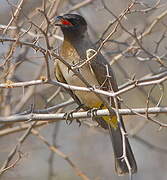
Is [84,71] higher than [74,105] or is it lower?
lower

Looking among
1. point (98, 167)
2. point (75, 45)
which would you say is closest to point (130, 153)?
point (75, 45)

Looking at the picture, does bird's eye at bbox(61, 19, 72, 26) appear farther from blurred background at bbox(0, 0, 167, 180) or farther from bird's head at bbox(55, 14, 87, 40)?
blurred background at bbox(0, 0, 167, 180)

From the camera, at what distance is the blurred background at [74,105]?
6066 mm

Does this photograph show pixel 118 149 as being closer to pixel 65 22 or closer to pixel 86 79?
pixel 86 79

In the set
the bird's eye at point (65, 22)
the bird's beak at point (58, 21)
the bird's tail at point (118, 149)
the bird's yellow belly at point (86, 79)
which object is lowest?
the bird's tail at point (118, 149)

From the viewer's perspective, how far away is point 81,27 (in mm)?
5816

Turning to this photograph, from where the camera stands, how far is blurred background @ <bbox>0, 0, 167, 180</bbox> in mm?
6066

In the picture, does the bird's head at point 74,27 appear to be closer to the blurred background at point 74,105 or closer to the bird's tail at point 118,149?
the blurred background at point 74,105

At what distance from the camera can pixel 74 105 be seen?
8328 millimetres

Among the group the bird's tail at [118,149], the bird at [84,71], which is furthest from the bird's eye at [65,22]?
the bird's tail at [118,149]

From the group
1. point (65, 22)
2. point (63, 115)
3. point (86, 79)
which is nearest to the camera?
point (63, 115)

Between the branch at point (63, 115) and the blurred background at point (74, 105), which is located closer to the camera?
the branch at point (63, 115)

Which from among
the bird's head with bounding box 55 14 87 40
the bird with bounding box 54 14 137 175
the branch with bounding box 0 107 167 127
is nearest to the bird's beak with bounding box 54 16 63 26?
the bird with bounding box 54 14 137 175

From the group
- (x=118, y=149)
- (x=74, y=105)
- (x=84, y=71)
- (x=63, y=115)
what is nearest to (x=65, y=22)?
(x=84, y=71)
